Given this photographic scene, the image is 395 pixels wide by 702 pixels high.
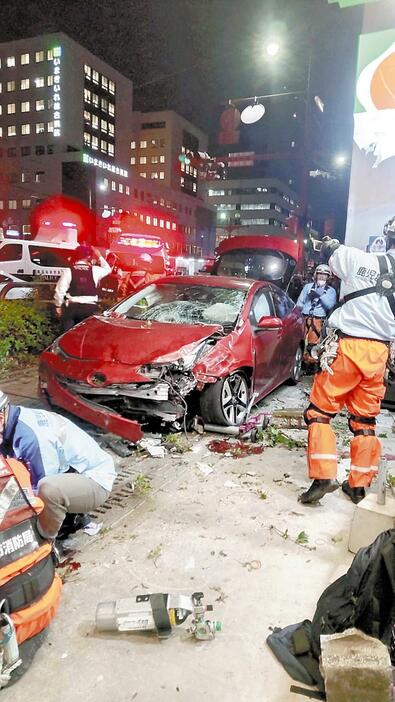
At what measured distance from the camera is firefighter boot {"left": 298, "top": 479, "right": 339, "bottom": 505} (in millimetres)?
3520

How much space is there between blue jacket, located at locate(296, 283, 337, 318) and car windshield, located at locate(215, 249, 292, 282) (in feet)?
5.87

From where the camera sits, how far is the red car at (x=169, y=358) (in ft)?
13.9

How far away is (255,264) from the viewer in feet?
32.6

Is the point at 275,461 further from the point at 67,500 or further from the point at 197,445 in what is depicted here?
the point at 67,500

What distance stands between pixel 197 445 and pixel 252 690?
8.80 ft

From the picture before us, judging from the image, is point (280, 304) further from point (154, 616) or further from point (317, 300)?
point (154, 616)

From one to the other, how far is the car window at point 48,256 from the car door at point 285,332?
25.7 feet

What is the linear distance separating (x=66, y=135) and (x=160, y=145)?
24.2 m

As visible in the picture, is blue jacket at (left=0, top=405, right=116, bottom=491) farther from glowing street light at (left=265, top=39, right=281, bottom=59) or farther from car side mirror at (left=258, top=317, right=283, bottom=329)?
glowing street light at (left=265, top=39, right=281, bottom=59)

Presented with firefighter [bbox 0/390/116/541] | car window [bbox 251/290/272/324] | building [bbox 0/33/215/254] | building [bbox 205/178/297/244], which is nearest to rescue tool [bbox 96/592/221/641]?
firefighter [bbox 0/390/116/541]

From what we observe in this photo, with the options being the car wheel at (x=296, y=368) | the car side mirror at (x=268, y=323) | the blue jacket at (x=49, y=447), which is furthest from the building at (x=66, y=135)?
the blue jacket at (x=49, y=447)

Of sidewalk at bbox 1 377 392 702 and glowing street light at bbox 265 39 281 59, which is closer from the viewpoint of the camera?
sidewalk at bbox 1 377 392 702

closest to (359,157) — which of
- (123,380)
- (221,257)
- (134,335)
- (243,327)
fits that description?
(221,257)

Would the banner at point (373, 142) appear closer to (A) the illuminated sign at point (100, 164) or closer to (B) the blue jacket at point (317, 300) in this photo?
(B) the blue jacket at point (317, 300)
